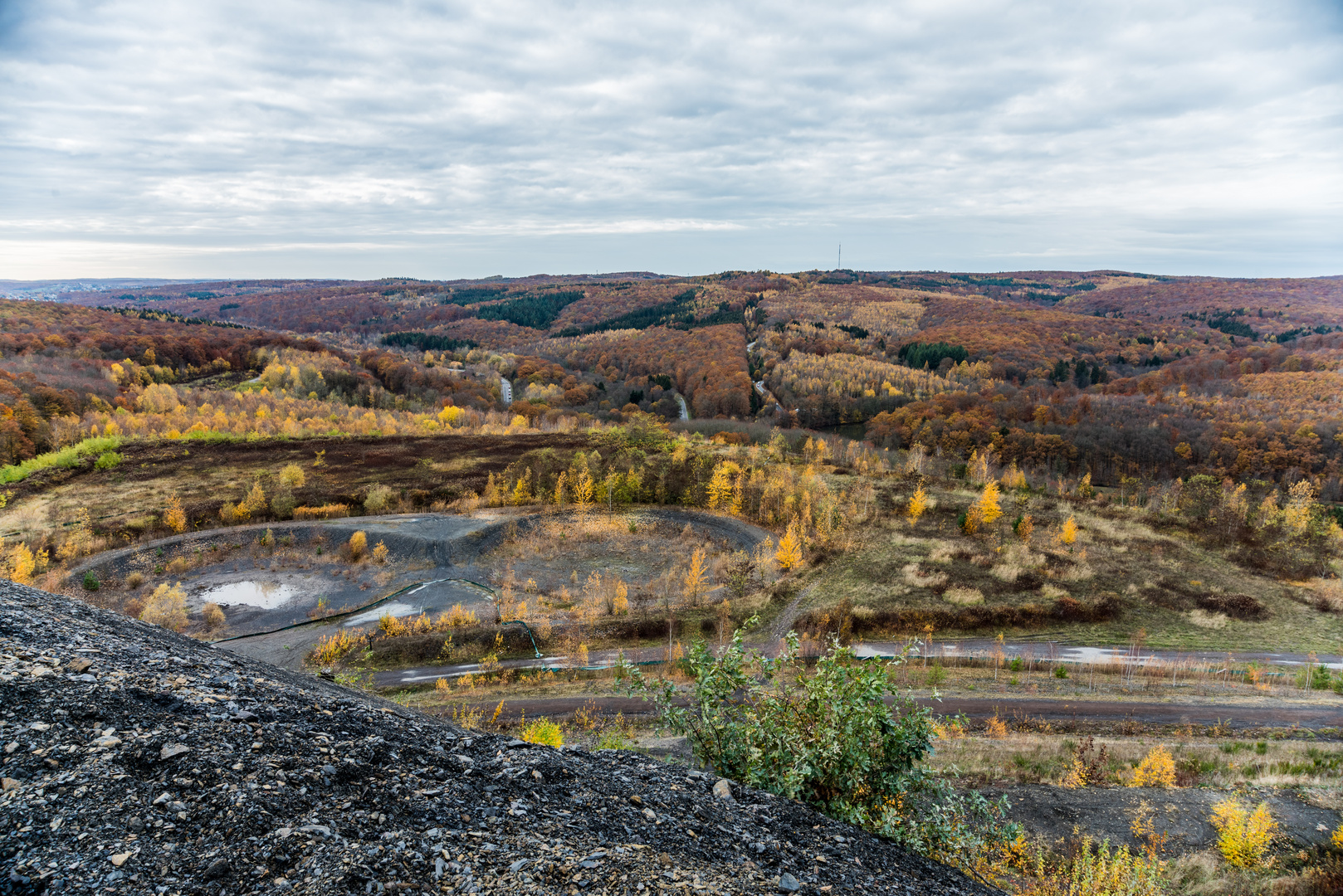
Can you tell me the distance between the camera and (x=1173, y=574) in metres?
51.2

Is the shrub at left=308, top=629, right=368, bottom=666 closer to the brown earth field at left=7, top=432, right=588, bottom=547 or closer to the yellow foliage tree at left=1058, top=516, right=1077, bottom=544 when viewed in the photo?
the brown earth field at left=7, top=432, right=588, bottom=547

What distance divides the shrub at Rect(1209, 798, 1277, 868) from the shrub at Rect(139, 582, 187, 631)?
2006 inches

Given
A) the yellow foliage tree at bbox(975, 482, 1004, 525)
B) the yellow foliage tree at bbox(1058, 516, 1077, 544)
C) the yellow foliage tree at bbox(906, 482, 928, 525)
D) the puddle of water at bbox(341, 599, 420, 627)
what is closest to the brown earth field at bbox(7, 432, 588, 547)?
the puddle of water at bbox(341, 599, 420, 627)

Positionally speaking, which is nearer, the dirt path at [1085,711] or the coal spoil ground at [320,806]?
the coal spoil ground at [320,806]

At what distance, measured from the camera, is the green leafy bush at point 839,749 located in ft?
→ 34.7

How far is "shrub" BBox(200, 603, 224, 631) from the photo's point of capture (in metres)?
37.0

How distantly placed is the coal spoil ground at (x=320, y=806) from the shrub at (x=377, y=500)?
48355 millimetres

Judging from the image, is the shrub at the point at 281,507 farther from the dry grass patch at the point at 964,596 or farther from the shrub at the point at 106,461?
the dry grass patch at the point at 964,596

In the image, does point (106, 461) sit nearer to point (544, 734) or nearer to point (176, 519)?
point (176, 519)

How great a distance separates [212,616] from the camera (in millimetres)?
37531

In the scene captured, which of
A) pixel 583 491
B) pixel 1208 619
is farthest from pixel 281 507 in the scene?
pixel 1208 619

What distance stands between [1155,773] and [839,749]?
22992 millimetres

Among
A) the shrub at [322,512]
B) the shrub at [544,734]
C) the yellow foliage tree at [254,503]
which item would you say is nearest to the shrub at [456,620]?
the shrub at [544,734]

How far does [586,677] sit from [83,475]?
61265 mm
